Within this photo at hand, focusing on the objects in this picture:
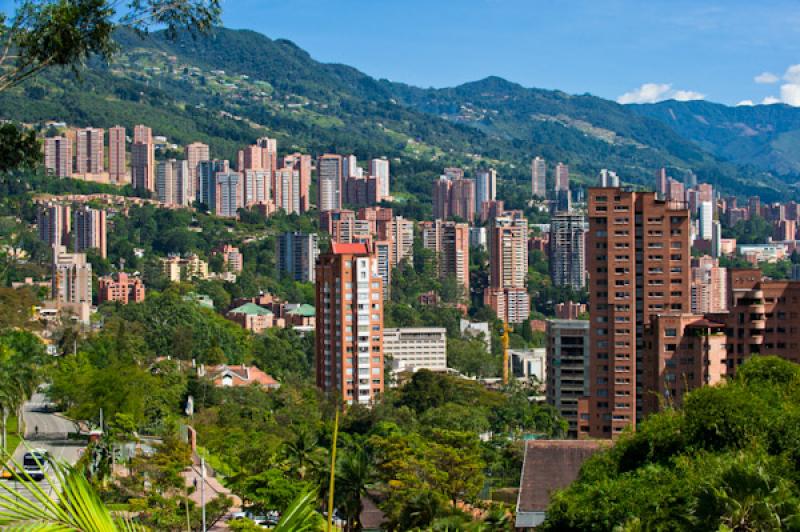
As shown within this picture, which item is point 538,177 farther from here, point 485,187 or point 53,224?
point 53,224

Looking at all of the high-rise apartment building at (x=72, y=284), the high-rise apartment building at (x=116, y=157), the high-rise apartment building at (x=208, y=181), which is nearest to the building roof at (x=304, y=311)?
the high-rise apartment building at (x=72, y=284)

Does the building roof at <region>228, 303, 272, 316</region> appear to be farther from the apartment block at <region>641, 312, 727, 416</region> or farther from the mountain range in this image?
the apartment block at <region>641, 312, 727, 416</region>

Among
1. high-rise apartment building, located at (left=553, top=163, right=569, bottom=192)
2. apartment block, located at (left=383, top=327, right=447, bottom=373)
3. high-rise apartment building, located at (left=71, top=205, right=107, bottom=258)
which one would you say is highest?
high-rise apartment building, located at (left=553, top=163, right=569, bottom=192)

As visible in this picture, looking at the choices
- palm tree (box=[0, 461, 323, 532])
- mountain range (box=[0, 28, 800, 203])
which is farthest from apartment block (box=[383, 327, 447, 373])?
palm tree (box=[0, 461, 323, 532])

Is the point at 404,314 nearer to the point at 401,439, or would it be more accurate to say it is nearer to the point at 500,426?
the point at 500,426

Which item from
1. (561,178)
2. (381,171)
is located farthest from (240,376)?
(561,178)

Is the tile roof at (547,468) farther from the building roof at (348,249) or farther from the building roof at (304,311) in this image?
the building roof at (304,311)
